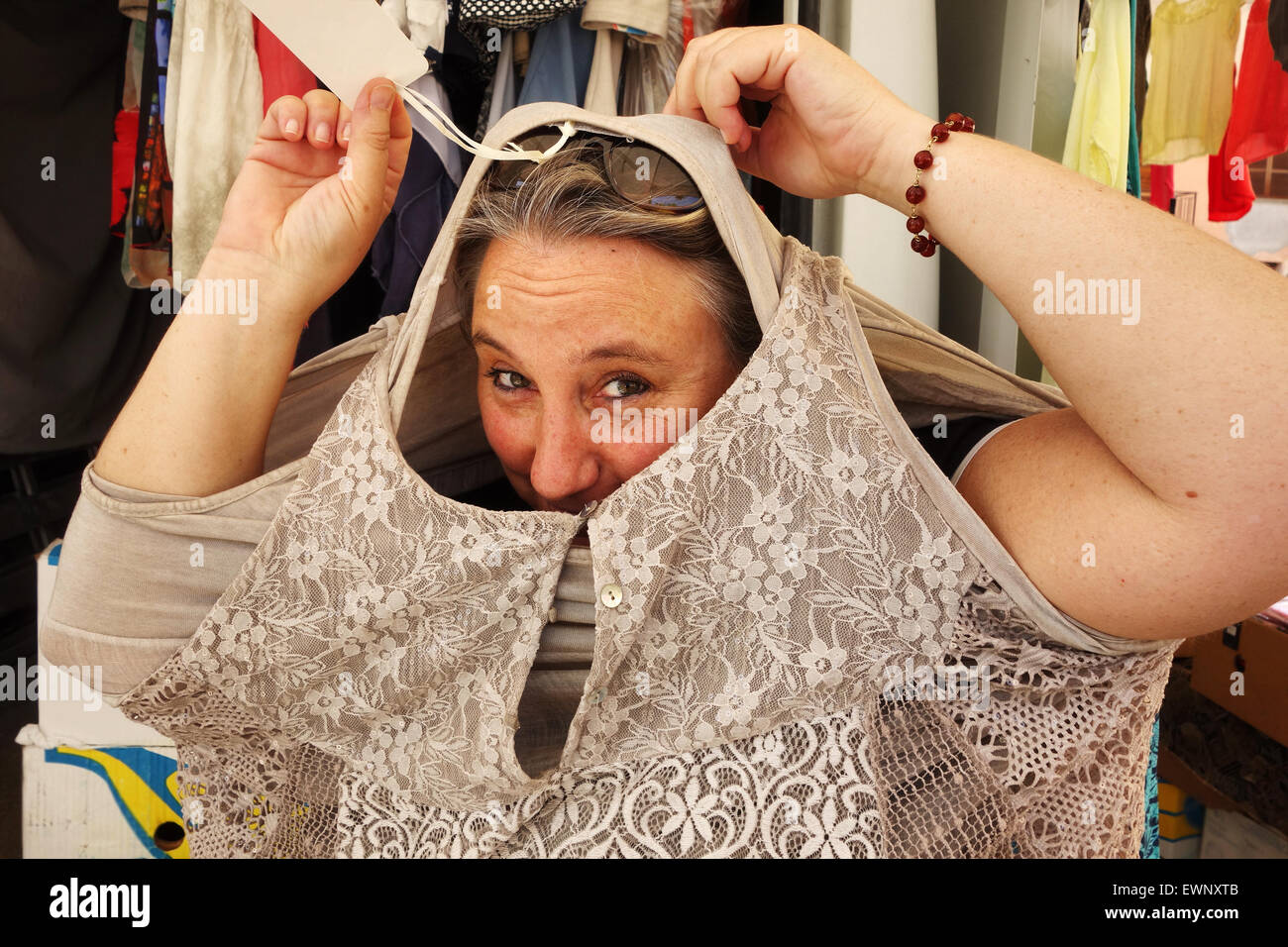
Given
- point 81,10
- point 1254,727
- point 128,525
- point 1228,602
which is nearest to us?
point 1228,602

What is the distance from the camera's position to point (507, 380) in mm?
930

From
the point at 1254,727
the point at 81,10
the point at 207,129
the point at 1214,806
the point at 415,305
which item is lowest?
the point at 1214,806

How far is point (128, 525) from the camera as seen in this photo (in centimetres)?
84

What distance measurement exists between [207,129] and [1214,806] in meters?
2.01

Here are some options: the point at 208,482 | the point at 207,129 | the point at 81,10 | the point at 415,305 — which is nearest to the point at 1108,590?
the point at 415,305

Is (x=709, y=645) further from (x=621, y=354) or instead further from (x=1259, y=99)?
(x=1259, y=99)

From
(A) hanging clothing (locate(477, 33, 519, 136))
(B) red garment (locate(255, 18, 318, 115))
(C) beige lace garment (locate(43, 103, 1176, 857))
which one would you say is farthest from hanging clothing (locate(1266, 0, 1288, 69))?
(B) red garment (locate(255, 18, 318, 115))

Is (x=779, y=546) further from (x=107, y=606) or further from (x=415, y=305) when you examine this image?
(x=107, y=606)

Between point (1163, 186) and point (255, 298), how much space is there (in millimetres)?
1784

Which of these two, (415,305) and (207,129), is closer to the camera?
(415,305)

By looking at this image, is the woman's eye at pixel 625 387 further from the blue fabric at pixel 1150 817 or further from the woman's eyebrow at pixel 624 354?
the blue fabric at pixel 1150 817

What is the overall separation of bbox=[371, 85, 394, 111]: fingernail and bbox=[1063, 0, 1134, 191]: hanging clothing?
108 cm

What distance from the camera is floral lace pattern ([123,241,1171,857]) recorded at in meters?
0.79

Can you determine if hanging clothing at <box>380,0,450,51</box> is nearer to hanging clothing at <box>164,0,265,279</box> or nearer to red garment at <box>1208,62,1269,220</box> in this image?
hanging clothing at <box>164,0,265,279</box>
